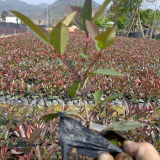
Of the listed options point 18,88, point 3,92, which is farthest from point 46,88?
point 3,92

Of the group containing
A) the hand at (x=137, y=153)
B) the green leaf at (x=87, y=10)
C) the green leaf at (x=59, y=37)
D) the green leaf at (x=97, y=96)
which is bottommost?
the hand at (x=137, y=153)

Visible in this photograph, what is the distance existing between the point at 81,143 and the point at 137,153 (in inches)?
8.8

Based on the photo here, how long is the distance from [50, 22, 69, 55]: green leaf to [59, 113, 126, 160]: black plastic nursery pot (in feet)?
1.03

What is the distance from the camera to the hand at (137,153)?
2.22 feet

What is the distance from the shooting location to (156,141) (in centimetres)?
107

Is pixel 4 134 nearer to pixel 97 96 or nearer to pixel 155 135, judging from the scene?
pixel 97 96

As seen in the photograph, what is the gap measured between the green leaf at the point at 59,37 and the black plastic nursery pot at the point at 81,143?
0.31 meters

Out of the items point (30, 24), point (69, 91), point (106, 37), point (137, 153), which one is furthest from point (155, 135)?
point (30, 24)

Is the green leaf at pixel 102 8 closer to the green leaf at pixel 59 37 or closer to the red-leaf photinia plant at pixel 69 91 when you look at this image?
the red-leaf photinia plant at pixel 69 91

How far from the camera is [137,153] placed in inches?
27.7

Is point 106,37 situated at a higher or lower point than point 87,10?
lower

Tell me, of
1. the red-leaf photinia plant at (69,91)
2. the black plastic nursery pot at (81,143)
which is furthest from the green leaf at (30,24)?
the black plastic nursery pot at (81,143)

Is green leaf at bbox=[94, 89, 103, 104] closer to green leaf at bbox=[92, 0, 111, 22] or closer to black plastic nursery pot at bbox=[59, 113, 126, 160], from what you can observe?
black plastic nursery pot at bbox=[59, 113, 126, 160]

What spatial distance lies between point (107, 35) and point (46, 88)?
102 inches
